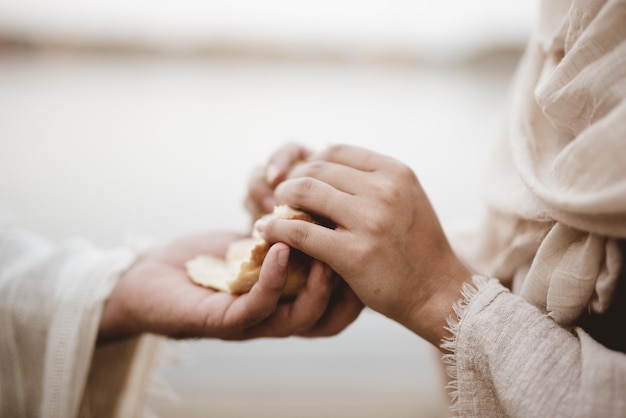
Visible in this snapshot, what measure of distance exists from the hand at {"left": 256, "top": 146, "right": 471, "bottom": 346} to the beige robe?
0.15 ft

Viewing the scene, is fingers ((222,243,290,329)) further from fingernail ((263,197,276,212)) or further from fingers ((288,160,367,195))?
fingernail ((263,197,276,212))

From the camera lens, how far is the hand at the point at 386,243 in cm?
58

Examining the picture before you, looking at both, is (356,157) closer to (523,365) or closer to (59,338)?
(523,365)

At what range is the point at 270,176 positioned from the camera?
33.0 inches

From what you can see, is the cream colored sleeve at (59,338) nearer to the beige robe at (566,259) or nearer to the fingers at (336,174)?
the fingers at (336,174)

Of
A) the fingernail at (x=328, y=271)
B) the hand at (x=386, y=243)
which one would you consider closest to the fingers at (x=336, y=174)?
the hand at (x=386, y=243)

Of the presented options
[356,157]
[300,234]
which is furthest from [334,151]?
[300,234]

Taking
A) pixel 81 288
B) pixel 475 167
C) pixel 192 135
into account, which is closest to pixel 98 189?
pixel 192 135

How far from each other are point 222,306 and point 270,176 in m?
0.27

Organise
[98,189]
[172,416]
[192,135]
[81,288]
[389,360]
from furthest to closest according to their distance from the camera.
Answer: [192,135], [98,189], [389,360], [172,416], [81,288]

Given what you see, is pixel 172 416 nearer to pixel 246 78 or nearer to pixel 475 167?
pixel 475 167

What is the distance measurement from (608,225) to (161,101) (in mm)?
5588

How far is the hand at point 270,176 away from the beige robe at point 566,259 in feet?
1.28

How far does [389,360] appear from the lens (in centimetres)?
179
